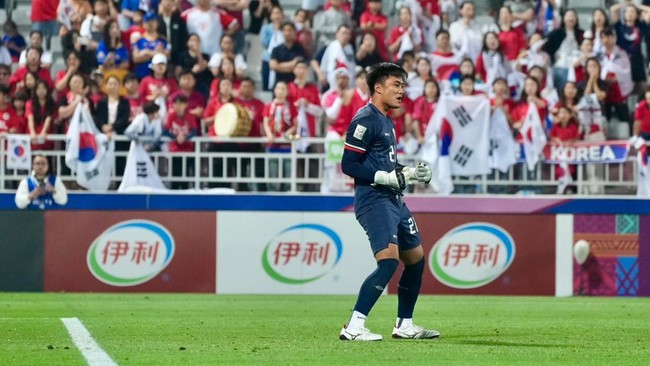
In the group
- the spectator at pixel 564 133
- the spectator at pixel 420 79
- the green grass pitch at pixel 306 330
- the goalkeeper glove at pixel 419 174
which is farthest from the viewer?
the spectator at pixel 420 79

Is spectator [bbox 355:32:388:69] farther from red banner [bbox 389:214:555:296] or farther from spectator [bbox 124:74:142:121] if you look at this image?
spectator [bbox 124:74:142:121]

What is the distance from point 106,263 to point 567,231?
6.22 meters

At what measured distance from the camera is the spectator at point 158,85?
18.7m

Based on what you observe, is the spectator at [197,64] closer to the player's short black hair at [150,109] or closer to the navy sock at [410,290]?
the player's short black hair at [150,109]

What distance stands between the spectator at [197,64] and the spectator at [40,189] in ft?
8.81

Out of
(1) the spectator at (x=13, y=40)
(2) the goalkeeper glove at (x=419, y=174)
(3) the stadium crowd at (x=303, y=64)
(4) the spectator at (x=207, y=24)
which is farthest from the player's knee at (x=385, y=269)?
(1) the spectator at (x=13, y=40)

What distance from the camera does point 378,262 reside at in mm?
9992

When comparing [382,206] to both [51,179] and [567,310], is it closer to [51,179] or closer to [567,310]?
[567,310]

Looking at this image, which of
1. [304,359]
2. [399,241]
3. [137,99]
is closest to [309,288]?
[137,99]

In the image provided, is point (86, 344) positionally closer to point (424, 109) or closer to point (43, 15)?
point (424, 109)

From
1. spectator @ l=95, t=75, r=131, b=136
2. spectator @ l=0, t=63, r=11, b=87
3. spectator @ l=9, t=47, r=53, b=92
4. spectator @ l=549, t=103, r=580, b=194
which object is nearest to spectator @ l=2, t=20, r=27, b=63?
spectator @ l=0, t=63, r=11, b=87

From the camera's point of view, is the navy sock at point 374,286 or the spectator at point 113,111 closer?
the navy sock at point 374,286

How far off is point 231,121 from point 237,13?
3224 mm

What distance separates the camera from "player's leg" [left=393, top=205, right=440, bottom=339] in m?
10.3
